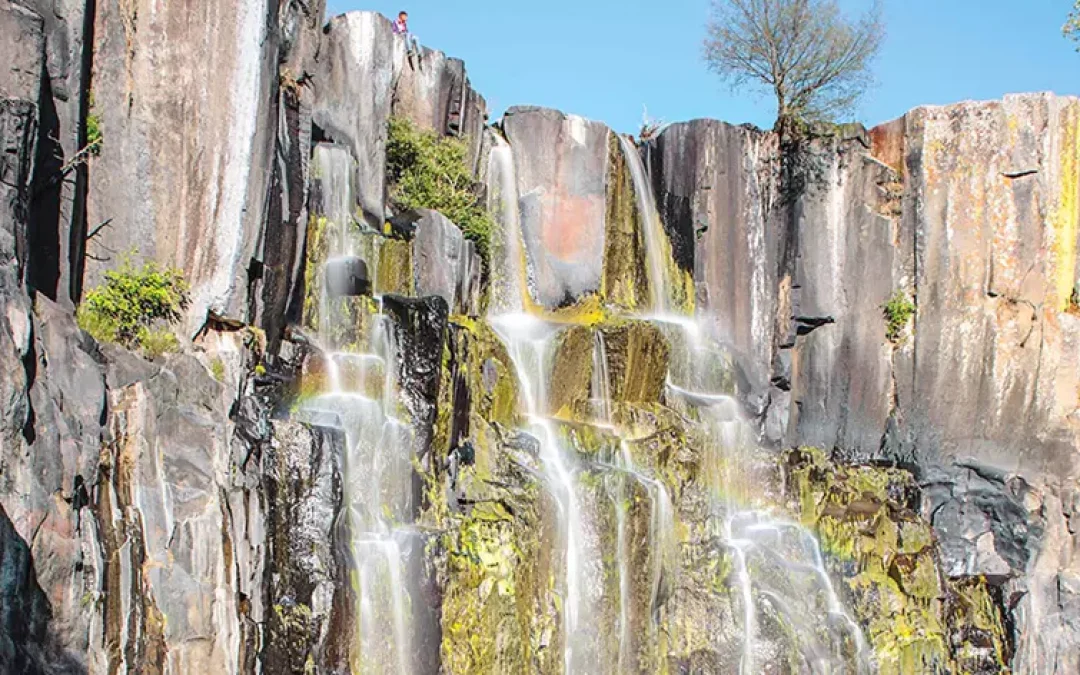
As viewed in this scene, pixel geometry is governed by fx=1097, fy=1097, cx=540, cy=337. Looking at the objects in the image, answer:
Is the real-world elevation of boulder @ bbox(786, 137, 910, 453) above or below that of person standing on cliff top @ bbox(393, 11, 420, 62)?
below

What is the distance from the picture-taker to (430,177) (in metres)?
15.0

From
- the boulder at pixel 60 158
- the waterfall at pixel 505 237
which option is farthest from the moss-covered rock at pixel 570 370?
the boulder at pixel 60 158

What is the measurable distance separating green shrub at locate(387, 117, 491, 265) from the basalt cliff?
7.2 inches

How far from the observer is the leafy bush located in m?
9.88

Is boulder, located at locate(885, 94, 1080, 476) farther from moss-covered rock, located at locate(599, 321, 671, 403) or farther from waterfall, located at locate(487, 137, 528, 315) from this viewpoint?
waterfall, located at locate(487, 137, 528, 315)

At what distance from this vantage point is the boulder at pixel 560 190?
16578 mm

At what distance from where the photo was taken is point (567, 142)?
55.4 ft

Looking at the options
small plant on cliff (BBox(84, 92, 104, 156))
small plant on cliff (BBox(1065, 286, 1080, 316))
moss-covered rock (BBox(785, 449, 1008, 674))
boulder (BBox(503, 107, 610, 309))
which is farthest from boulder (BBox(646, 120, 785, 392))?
small plant on cliff (BBox(84, 92, 104, 156))

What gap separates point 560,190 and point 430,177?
99.3 inches

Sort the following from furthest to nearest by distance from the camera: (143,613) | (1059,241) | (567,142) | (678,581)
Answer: (567,142) → (1059,241) → (678,581) → (143,613)

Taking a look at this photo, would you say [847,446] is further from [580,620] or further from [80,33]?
[80,33]

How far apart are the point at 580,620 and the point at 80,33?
25.3 feet

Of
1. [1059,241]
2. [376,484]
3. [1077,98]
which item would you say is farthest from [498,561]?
[1077,98]

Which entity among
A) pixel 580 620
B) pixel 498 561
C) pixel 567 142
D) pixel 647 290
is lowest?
pixel 580 620
